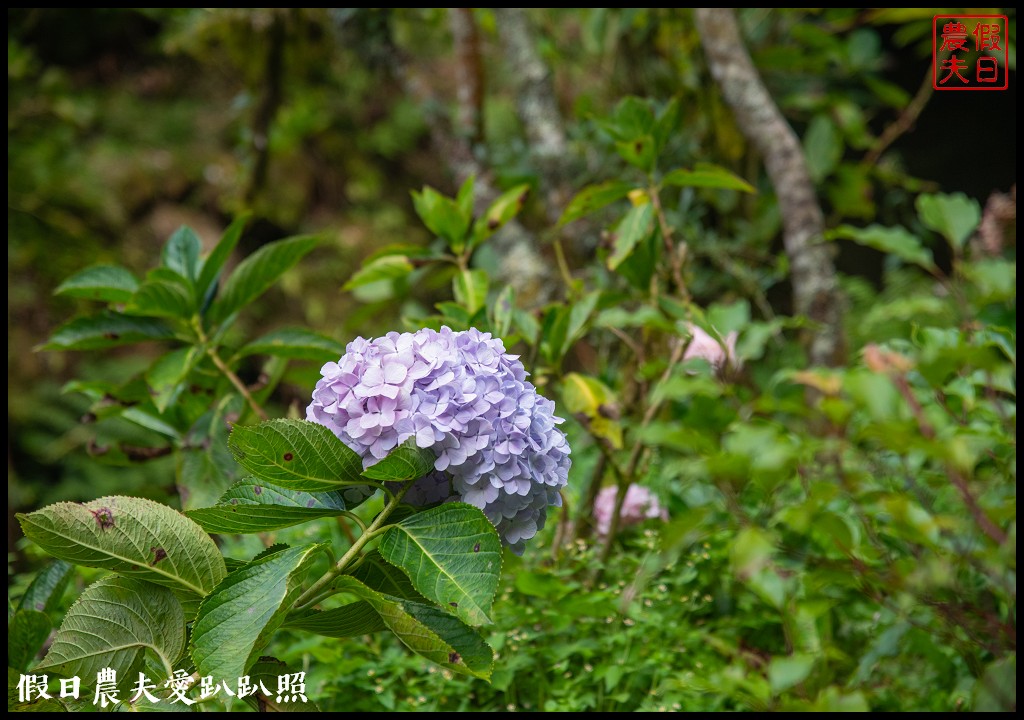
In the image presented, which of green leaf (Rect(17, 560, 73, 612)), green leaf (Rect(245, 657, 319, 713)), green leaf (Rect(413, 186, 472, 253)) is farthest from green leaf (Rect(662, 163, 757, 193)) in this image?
green leaf (Rect(17, 560, 73, 612))

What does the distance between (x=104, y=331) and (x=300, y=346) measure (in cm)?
31

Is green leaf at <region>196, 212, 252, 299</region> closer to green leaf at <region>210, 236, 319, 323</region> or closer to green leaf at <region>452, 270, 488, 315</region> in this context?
green leaf at <region>210, 236, 319, 323</region>

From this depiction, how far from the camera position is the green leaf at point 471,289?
51.3 inches

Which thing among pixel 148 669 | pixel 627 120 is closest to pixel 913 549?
pixel 627 120

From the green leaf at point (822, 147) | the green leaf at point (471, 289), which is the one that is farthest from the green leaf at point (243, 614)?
the green leaf at point (822, 147)

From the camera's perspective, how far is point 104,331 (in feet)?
4.13

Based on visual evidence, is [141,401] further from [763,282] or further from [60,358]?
[60,358]

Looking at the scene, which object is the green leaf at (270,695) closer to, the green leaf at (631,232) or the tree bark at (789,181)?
Result: the green leaf at (631,232)

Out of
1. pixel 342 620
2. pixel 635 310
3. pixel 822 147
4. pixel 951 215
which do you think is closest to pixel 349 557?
pixel 342 620

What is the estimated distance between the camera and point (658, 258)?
1.49 metres

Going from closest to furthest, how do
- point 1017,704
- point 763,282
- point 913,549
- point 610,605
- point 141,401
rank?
point 1017,704 < point 913,549 < point 610,605 < point 141,401 < point 763,282

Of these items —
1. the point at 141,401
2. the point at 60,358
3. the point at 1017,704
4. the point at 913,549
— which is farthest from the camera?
the point at 60,358

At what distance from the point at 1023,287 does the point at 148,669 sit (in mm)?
1541

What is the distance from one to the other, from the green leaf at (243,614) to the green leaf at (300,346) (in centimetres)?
51
